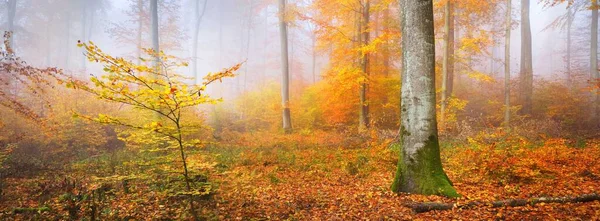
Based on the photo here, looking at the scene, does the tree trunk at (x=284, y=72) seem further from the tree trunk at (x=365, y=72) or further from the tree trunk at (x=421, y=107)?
the tree trunk at (x=421, y=107)

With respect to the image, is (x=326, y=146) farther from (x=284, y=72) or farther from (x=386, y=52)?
(x=284, y=72)

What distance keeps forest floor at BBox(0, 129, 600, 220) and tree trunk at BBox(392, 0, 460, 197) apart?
1.15 ft

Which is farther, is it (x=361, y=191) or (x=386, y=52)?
(x=386, y=52)

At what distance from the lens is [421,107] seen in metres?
5.05

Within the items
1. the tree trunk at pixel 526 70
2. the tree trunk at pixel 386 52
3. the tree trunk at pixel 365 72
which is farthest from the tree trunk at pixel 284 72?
the tree trunk at pixel 526 70

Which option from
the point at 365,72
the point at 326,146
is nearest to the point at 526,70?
the point at 365,72

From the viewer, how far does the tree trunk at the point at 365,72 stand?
Answer: 568 inches

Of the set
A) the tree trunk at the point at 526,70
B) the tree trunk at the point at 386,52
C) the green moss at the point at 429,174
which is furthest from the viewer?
the tree trunk at the point at 526,70

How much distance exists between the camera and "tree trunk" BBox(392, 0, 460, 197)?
16.5 ft

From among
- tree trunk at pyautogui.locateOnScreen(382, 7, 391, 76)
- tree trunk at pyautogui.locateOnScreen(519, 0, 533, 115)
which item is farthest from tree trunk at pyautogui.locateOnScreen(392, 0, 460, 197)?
tree trunk at pyautogui.locateOnScreen(519, 0, 533, 115)

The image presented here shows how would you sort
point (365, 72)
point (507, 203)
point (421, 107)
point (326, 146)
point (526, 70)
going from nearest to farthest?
point (507, 203), point (421, 107), point (326, 146), point (365, 72), point (526, 70)

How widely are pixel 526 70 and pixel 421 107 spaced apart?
17.7m

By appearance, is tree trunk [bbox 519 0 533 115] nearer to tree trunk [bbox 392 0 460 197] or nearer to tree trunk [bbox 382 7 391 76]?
tree trunk [bbox 382 7 391 76]

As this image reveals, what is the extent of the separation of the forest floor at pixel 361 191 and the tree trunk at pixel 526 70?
874cm
